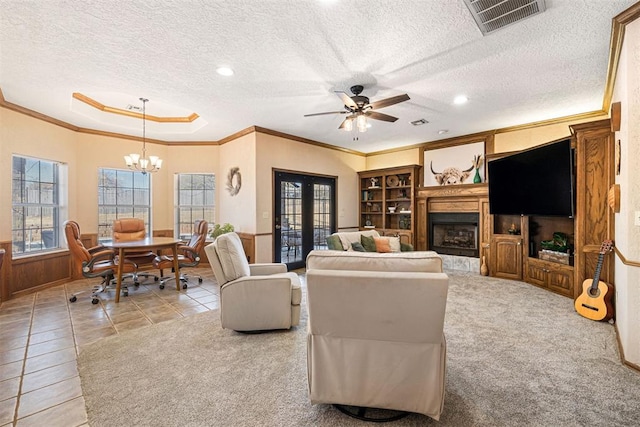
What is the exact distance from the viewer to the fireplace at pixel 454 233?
5719 millimetres

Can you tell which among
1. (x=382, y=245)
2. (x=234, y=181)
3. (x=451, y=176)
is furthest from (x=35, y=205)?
(x=451, y=176)

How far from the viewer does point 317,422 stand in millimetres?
1666

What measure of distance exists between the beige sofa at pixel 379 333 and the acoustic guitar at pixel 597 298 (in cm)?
280

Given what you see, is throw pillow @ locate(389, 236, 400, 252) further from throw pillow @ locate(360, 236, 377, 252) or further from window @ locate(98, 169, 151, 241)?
window @ locate(98, 169, 151, 241)

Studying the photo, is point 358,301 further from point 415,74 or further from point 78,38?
point 78,38

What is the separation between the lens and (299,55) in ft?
9.11

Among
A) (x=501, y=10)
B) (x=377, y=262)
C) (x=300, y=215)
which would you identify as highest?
(x=501, y=10)

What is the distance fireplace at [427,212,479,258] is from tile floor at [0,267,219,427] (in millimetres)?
4537

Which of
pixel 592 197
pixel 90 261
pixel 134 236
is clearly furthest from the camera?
pixel 134 236

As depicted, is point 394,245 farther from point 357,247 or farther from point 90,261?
point 90,261

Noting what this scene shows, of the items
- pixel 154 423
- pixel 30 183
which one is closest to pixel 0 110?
pixel 30 183

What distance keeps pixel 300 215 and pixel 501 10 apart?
4.48m

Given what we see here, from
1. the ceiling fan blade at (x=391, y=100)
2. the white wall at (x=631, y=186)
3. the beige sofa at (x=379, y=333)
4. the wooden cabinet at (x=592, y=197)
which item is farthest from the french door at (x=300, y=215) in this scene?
the white wall at (x=631, y=186)

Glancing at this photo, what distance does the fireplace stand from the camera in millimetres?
5719
